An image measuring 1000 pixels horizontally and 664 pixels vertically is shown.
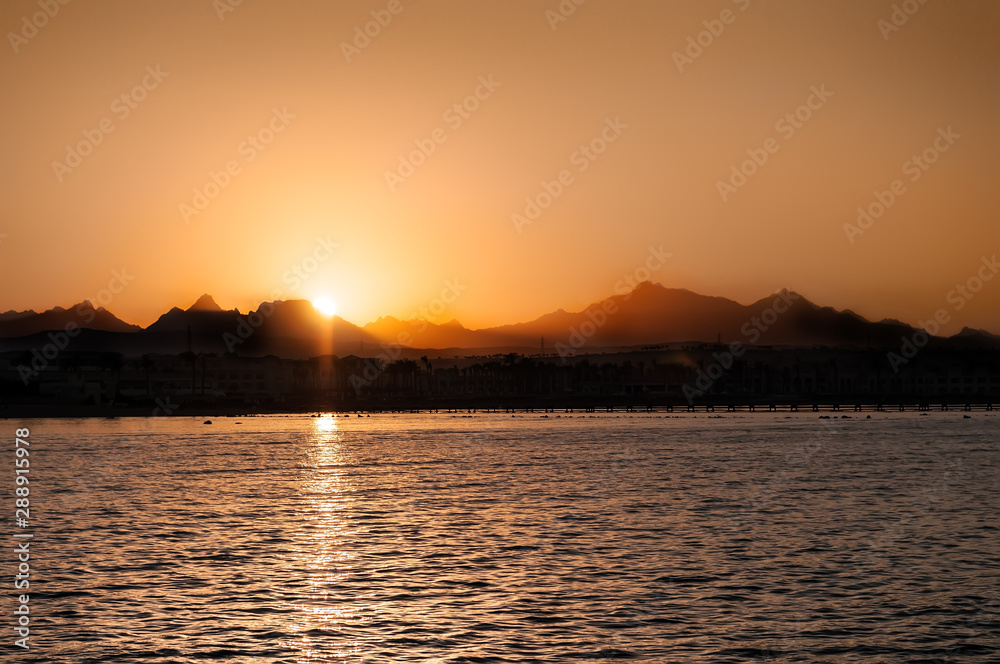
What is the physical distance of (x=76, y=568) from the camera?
3575cm

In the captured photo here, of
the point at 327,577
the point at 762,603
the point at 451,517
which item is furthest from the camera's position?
the point at 451,517

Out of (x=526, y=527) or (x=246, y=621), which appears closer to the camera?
(x=246, y=621)

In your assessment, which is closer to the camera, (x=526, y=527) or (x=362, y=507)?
(x=526, y=527)

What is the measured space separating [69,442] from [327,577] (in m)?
119

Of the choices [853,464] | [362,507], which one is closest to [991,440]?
[853,464]

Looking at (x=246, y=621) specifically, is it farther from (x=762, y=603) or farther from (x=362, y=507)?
(x=362, y=507)

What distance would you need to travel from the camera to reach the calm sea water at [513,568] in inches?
973

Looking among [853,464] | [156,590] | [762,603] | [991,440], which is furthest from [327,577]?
[991,440]

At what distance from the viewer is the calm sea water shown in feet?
81.1

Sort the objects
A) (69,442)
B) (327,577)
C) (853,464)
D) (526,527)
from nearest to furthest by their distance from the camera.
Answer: (327,577)
(526,527)
(853,464)
(69,442)

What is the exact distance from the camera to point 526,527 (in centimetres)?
4744

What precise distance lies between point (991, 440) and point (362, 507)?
118 meters

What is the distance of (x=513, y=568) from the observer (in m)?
35.2

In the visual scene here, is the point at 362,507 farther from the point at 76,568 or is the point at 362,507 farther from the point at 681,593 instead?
the point at 681,593
